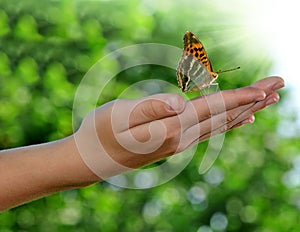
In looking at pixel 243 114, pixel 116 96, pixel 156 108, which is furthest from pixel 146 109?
pixel 116 96

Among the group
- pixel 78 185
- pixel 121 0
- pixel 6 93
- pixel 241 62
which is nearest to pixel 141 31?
pixel 121 0

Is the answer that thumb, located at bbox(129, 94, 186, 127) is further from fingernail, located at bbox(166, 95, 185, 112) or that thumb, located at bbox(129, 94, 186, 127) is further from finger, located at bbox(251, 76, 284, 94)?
finger, located at bbox(251, 76, 284, 94)

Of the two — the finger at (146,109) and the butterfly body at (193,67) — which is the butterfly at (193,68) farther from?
the finger at (146,109)

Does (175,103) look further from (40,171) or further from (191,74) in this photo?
(40,171)

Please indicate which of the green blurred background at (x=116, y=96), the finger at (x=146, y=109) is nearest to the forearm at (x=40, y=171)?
the finger at (x=146, y=109)

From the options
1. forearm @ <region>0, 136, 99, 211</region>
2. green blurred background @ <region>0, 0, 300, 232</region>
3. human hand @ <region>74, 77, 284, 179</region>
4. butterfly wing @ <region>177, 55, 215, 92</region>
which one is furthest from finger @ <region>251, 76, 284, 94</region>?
green blurred background @ <region>0, 0, 300, 232</region>

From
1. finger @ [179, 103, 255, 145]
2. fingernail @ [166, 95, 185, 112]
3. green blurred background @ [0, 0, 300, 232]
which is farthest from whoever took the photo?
green blurred background @ [0, 0, 300, 232]
